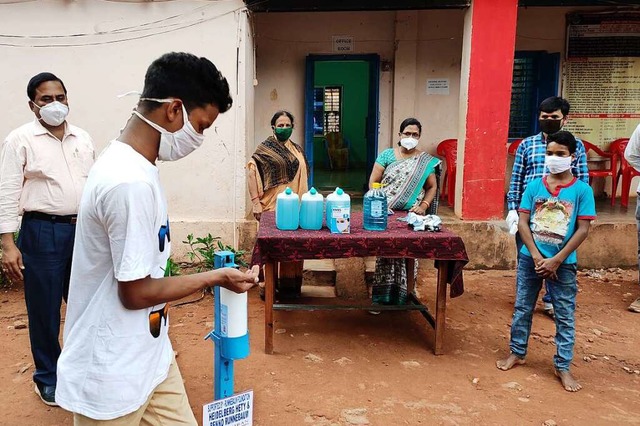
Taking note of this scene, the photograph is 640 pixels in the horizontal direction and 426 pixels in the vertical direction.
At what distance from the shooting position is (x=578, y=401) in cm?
334

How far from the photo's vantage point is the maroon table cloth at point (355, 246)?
12.0 feet

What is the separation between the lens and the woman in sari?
194 inches

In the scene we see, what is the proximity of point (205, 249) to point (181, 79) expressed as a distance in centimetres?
435

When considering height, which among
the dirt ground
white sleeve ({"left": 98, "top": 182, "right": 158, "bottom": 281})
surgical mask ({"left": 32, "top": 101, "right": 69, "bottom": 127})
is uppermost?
surgical mask ({"left": 32, "top": 101, "right": 69, "bottom": 127})

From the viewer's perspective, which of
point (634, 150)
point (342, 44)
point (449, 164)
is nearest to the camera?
point (634, 150)

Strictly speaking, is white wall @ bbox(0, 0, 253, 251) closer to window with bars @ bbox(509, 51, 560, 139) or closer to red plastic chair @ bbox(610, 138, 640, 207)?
window with bars @ bbox(509, 51, 560, 139)

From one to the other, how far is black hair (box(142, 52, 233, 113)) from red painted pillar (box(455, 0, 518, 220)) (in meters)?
4.76

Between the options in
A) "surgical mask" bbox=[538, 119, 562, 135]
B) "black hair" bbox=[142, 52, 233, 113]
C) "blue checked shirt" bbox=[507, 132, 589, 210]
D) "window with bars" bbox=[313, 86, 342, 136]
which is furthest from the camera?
"window with bars" bbox=[313, 86, 342, 136]

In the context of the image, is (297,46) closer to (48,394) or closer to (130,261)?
(48,394)

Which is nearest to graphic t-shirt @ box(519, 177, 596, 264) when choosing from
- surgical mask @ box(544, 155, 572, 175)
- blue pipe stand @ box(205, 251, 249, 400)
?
surgical mask @ box(544, 155, 572, 175)

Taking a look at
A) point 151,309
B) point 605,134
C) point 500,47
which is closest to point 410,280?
point 500,47

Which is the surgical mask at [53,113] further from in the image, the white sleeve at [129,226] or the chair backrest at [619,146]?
the chair backrest at [619,146]

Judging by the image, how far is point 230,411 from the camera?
243cm

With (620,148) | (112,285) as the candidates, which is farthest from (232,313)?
(620,148)
